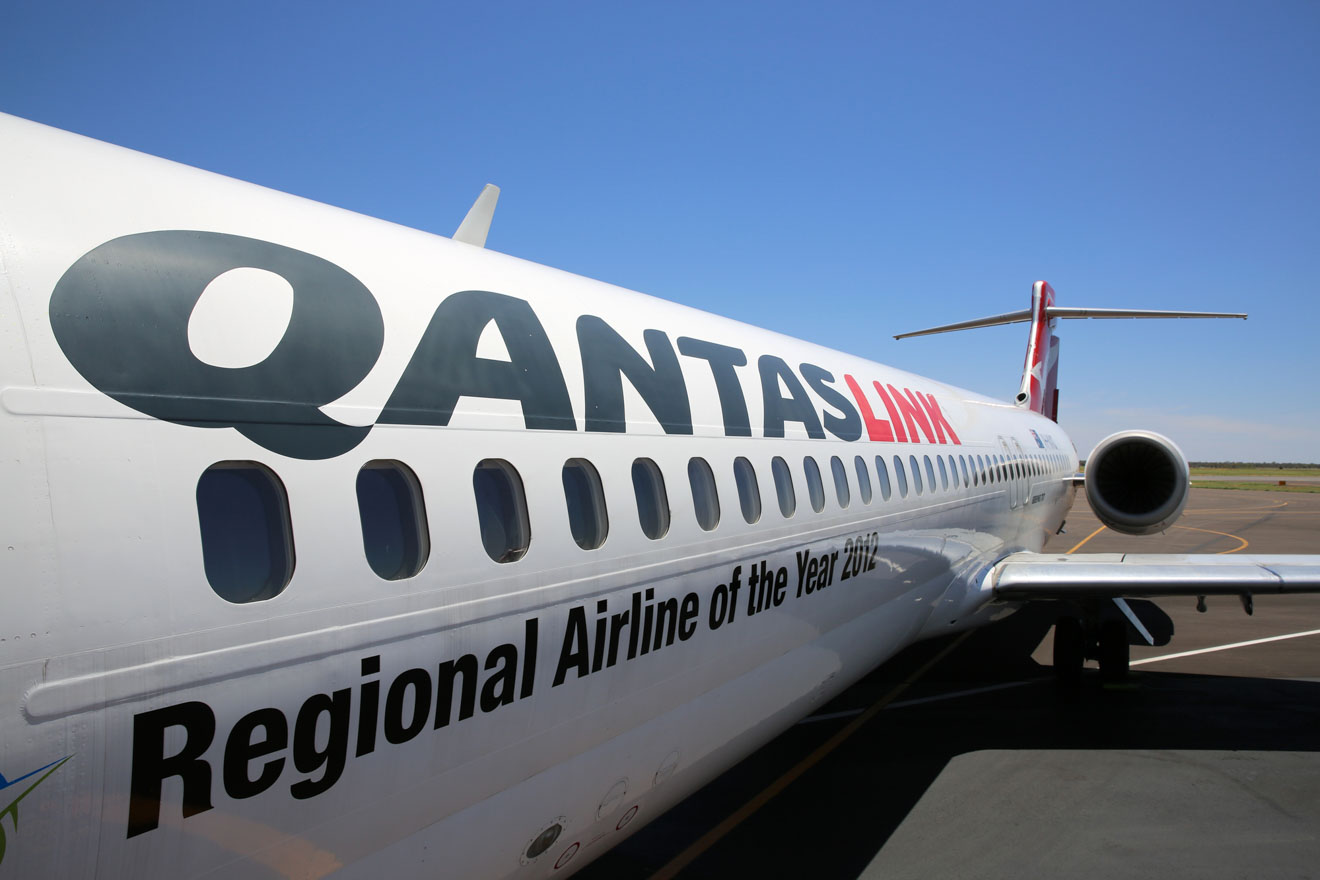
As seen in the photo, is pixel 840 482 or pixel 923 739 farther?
pixel 923 739

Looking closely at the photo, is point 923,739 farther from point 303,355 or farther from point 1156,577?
point 303,355

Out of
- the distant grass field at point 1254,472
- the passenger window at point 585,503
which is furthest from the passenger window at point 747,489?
the distant grass field at point 1254,472

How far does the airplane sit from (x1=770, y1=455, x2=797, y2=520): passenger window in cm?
6

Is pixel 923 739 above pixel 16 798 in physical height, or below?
below

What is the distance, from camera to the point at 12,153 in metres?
2.09

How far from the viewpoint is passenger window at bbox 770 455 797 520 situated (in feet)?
16.4

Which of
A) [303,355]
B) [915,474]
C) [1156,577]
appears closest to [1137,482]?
[1156,577]

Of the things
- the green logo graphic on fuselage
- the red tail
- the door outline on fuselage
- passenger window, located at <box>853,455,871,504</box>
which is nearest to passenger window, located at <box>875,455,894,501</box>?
passenger window, located at <box>853,455,871,504</box>

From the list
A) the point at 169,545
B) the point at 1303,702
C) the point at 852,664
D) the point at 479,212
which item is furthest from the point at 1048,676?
the point at 169,545

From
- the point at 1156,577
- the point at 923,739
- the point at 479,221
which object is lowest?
the point at 923,739

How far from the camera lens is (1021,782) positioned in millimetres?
7258

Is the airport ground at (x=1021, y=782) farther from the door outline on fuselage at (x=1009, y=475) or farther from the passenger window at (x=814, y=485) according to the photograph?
the passenger window at (x=814, y=485)

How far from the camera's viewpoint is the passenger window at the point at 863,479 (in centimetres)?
626

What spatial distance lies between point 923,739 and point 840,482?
3855 millimetres
